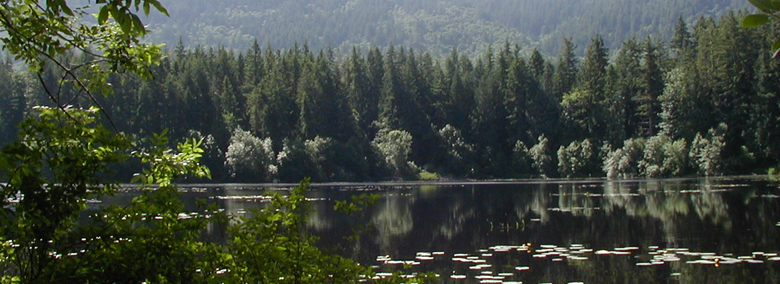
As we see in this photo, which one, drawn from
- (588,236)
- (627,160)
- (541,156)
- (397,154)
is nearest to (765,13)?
(588,236)

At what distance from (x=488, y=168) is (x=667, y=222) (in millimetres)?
70710

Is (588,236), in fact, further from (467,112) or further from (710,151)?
(467,112)

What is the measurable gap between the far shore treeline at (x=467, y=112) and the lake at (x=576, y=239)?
139 feet

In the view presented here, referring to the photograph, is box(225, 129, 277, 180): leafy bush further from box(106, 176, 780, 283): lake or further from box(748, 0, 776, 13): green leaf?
box(748, 0, 776, 13): green leaf

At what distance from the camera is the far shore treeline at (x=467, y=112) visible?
84.1 metres

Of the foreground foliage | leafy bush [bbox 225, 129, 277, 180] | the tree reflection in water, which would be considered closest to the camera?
the foreground foliage

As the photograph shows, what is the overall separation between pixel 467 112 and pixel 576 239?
270 feet

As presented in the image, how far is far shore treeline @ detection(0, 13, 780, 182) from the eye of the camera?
276 feet

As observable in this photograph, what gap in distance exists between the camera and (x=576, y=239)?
2623 cm

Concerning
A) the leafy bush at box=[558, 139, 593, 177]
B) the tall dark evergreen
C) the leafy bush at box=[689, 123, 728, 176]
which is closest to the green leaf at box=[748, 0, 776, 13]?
the leafy bush at box=[689, 123, 728, 176]

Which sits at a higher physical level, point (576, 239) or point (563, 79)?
point (563, 79)

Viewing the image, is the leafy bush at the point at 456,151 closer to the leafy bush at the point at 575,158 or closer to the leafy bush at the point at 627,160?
the leafy bush at the point at 575,158

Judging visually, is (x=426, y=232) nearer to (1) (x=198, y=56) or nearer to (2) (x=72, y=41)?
(2) (x=72, y=41)

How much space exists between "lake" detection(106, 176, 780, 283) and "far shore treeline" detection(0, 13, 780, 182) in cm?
4237
